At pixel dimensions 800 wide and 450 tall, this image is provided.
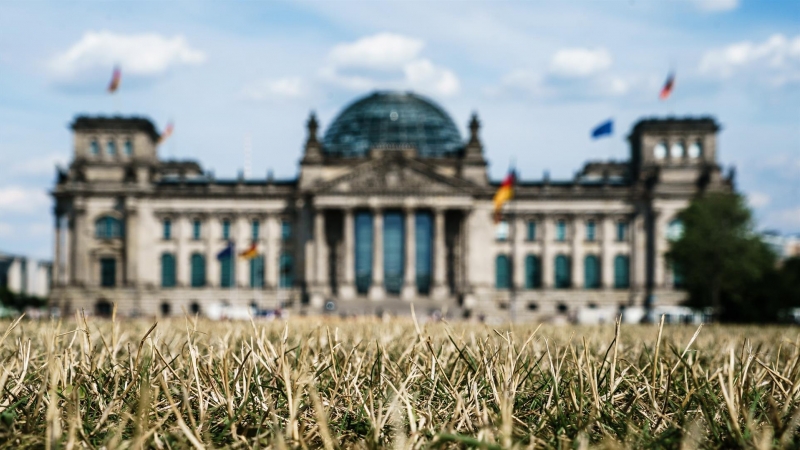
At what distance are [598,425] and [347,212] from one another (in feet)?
221

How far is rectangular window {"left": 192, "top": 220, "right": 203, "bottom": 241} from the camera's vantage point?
76812 millimetres

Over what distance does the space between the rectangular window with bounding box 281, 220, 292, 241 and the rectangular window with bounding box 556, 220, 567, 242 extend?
2591 cm

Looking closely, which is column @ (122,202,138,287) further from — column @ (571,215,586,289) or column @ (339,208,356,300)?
column @ (571,215,586,289)

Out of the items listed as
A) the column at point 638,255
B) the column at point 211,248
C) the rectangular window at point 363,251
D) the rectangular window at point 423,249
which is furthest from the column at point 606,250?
the column at point 211,248

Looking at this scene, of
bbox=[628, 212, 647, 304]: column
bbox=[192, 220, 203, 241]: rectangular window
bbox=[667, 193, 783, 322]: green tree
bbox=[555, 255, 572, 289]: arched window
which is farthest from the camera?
bbox=[192, 220, 203, 241]: rectangular window

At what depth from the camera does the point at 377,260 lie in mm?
70750

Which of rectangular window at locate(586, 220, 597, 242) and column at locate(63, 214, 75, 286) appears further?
rectangular window at locate(586, 220, 597, 242)

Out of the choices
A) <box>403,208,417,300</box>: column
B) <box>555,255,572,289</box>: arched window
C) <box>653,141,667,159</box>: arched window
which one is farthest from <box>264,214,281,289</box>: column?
<box>653,141,667,159</box>: arched window

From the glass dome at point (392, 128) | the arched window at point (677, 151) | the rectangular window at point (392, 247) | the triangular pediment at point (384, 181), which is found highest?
the glass dome at point (392, 128)

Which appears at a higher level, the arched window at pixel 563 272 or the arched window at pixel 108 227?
the arched window at pixel 108 227

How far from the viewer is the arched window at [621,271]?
75938mm

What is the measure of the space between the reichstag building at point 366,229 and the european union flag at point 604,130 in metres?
15.7

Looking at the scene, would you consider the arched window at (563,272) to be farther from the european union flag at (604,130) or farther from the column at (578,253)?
the european union flag at (604,130)

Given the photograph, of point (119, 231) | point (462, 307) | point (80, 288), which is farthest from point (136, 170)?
point (462, 307)
